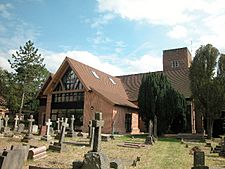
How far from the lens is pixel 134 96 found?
36.6m

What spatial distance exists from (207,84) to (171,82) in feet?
37.5

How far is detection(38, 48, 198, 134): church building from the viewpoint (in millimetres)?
29812

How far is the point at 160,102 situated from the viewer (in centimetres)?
2788

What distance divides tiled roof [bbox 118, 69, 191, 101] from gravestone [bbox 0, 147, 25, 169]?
28.3 metres

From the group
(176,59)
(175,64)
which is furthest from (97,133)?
(176,59)

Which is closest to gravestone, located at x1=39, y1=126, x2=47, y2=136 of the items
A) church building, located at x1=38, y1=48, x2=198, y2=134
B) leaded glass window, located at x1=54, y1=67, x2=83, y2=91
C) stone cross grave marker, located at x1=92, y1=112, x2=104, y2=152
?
church building, located at x1=38, y1=48, x2=198, y2=134

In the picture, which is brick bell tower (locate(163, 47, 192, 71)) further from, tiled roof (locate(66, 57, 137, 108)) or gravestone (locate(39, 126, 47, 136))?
gravestone (locate(39, 126, 47, 136))

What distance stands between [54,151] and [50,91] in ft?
75.4

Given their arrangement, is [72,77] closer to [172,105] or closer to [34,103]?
[172,105]

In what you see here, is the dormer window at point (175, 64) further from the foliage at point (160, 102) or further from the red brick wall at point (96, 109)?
the red brick wall at point (96, 109)

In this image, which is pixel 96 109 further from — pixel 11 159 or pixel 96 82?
pixel 11 159

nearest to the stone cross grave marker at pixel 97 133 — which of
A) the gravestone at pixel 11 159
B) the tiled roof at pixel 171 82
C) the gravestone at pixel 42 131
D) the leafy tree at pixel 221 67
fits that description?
the gravestone at pixel 11 159

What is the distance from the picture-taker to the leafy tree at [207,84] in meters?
24.7

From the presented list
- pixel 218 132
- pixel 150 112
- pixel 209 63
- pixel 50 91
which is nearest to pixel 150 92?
pixel 150 112
